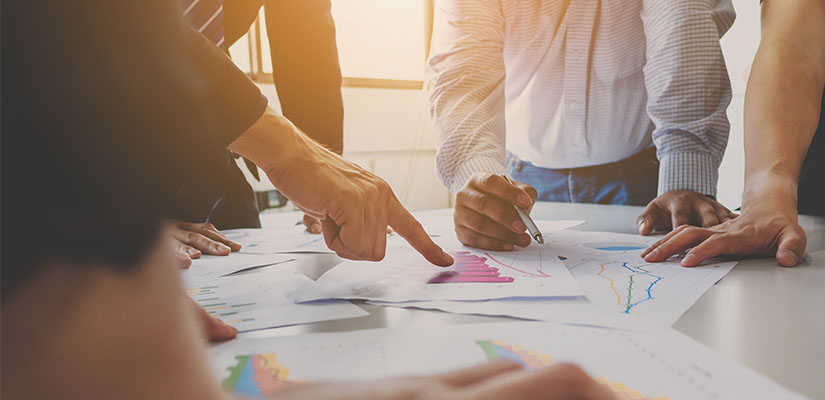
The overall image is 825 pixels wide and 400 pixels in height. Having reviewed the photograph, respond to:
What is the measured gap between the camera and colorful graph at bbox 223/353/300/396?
28cm

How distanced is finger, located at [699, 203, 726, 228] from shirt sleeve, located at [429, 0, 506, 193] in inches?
14.4

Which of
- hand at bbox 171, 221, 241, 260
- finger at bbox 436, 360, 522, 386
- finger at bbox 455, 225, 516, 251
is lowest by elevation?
finger at bbox 455, 225, 516, 251

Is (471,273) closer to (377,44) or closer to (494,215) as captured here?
(494,215)

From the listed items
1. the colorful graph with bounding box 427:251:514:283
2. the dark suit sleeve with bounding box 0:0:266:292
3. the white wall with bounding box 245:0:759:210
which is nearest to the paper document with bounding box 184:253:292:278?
the colorful graph with bounding box 427:251:514:283

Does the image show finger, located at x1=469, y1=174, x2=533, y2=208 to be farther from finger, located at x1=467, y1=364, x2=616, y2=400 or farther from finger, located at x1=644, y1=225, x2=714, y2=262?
finger, located at x1=467, y1=364, x2=616, y2=400

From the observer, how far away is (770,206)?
0.64 m

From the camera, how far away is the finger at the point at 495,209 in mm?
717

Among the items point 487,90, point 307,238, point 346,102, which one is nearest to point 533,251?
point 307,238

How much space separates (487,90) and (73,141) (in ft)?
3.52

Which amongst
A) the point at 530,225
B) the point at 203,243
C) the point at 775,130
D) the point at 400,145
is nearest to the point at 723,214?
the point at 775,130

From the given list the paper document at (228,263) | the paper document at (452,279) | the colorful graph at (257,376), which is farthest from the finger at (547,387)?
the paper document at (228,263)

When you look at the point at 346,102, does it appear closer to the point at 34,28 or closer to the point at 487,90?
the point at 487,90

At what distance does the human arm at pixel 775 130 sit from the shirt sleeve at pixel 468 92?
17.3 inches

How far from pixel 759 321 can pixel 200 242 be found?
0.73 meters
